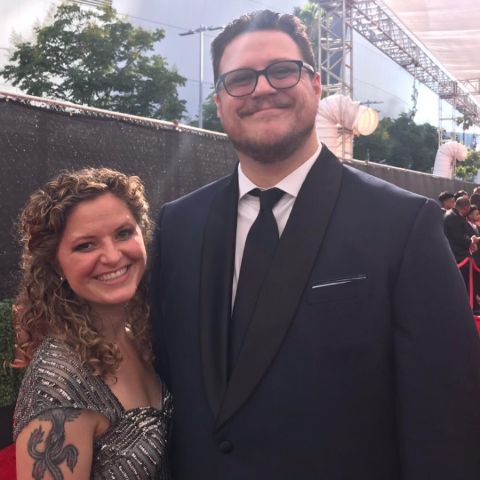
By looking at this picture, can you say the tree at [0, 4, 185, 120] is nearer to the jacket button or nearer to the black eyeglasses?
the black eyeglasses

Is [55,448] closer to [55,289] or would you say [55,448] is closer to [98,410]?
[98,410]

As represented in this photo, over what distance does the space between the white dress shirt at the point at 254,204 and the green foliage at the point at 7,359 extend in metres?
2.10

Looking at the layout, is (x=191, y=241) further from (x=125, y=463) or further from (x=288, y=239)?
(x=125, y=463)

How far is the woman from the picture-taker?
1574mm

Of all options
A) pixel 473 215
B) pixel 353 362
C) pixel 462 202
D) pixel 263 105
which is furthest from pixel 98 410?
pixel 473 215

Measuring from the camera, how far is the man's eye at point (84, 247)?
180 centimetres

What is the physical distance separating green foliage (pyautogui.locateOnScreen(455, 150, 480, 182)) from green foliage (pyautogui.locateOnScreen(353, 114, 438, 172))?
1843mm

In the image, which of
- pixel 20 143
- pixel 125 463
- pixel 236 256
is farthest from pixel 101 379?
pixel 20 143

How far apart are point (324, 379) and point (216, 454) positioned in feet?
1.17

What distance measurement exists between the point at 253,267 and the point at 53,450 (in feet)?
2.29

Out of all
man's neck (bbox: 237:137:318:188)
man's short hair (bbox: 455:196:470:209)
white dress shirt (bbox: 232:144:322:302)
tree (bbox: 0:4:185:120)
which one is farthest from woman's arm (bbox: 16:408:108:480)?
tree (bbox: 0:4:185:120)

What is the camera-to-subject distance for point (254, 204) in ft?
5.72

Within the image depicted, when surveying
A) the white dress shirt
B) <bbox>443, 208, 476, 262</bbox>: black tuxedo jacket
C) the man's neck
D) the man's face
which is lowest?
<bbox>443, 208, 476, 262</bbox>: black tuxedo jacket

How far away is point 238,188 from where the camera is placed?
179 centimetres
